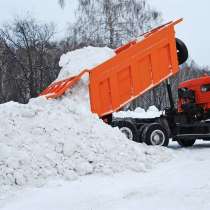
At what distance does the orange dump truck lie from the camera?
10.9 m

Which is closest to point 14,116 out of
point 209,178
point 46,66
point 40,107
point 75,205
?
point 40,107

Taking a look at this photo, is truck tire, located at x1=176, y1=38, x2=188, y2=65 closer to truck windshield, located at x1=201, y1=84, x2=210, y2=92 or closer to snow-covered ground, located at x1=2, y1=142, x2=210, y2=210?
truck windshield, located at x1=201, y1=84, x2=210, y2=92

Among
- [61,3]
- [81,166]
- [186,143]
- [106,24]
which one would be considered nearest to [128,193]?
[81,166]

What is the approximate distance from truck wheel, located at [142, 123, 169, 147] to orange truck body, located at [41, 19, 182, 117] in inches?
36.7

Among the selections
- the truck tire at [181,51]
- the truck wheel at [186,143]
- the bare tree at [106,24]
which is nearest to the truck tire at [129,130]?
the truck wheel at [186,143]

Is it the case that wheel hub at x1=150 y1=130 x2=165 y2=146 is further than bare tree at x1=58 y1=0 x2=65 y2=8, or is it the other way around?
bare tree at x1=58 y1=0 x2=65 y2=8

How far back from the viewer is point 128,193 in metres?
6.80

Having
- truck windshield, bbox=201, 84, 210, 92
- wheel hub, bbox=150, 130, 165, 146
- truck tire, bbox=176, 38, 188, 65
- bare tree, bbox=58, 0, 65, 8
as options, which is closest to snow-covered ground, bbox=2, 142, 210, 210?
wheel hub, bbox=150, 130, 165, 146

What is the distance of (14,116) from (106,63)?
9.35ft

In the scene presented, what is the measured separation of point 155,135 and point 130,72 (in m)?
1.75

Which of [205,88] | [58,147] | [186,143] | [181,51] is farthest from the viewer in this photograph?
[186,143]

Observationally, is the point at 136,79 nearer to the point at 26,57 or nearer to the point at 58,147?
the point at 58,147

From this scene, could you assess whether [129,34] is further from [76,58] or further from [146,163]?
[146,163]

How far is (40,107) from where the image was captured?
31.3ft
